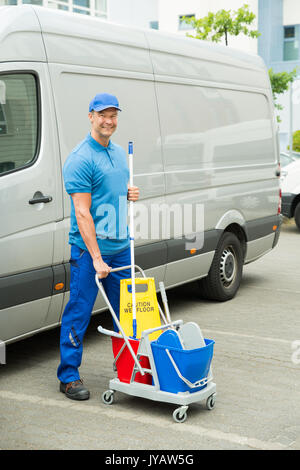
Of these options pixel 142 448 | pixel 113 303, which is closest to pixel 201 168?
pixel 113 303

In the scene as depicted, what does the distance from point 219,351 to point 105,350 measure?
95 cm

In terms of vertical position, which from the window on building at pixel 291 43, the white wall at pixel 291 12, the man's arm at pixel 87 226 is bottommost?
the man's arm at pixel 87 226

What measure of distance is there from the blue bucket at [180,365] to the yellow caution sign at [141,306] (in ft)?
1.13

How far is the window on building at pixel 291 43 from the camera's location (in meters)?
30.8

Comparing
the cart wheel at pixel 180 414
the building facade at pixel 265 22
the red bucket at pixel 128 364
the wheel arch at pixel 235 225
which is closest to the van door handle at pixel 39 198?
the red bucket at pixel 128 364

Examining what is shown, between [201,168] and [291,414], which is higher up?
[201,168]

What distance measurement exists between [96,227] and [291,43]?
2817 centimetres

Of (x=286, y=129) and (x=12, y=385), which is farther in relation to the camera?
(x=286, y=129)

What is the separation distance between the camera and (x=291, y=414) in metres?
4.55

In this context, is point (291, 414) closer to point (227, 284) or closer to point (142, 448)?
point (142, 448)

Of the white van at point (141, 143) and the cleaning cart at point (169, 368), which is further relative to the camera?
the white van at point (141, 143)

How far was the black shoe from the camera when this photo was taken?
480 cm

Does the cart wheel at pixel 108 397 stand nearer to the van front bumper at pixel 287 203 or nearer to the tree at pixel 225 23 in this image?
the van front bumper at pixel 287 203

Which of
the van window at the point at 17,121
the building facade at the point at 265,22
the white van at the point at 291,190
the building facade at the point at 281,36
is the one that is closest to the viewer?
the van window at the point at 17,121
